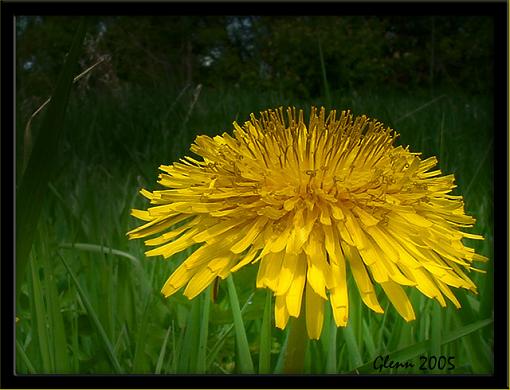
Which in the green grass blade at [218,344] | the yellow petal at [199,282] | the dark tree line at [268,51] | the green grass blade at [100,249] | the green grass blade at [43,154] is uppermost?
the dark tree line at [268,51]

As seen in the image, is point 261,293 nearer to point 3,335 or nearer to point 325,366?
point 325,366

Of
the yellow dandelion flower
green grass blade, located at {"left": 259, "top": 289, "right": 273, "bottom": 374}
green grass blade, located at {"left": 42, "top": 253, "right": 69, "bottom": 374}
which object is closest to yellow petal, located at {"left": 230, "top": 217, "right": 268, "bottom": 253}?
the yellow dandelion flower

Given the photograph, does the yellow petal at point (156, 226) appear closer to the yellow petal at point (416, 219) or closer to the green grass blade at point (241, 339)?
the green grass blade at point (241, 339)

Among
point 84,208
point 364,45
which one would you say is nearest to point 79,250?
point 84,208

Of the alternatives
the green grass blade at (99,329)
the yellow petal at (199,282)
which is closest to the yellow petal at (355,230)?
the yellow petal at (199,282)

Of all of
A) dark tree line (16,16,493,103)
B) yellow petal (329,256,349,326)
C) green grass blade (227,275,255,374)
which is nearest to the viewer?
yellow petal (329,256,349,326)

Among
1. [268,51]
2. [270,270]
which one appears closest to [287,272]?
[270,270]

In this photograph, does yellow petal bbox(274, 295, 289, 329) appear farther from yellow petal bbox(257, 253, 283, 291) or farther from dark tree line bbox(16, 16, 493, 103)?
dark tree line bbox(16, 16, 493, 103)
